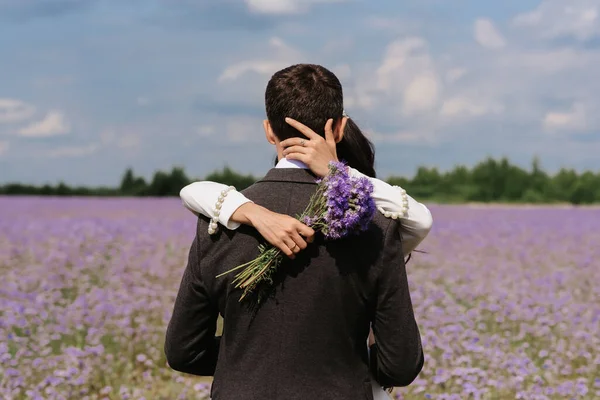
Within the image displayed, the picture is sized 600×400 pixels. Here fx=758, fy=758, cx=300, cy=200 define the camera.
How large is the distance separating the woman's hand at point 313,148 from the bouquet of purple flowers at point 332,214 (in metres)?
0.03

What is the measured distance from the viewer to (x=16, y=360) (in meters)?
5.21

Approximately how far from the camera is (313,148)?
204 centimetres

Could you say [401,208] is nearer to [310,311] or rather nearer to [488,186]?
[310,311]

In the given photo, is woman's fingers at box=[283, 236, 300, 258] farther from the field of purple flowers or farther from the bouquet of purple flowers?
the field of purple flowers

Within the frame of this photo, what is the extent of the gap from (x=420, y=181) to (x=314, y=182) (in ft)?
107

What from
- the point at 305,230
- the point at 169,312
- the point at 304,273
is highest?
the point at 305,230

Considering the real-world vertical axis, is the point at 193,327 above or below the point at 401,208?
below

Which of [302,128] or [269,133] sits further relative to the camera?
[269,133]

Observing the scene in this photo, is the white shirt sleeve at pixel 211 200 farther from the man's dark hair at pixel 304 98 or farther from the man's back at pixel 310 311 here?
the man's dark hair at pixel 304 98

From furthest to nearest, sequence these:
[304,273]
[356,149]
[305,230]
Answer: [356,149]
[304,273]
[305,230]

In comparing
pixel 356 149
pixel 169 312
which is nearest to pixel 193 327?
pixel 356 149

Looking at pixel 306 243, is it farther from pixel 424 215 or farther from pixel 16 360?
pixel 16 360

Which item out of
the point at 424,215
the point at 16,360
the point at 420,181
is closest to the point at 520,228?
the point at 16,360

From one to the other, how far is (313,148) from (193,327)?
2.20ft
